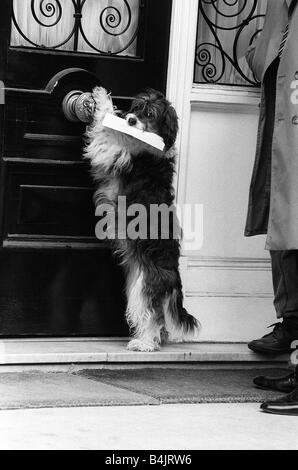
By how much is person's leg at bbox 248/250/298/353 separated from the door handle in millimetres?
1133

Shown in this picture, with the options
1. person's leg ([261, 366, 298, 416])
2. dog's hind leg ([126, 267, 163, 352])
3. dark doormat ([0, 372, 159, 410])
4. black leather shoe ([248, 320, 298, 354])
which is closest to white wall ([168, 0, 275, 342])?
black leather shoe ([248, 320, 298, 354])

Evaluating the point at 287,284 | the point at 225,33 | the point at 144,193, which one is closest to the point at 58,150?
the point at 144,193

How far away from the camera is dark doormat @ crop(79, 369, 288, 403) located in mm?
4680

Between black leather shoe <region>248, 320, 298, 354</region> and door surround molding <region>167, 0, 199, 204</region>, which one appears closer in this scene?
black leather shoe <region>248, 320, 298, 354</region>

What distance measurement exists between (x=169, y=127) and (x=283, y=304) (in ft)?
3.37

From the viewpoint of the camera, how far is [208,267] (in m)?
5.64

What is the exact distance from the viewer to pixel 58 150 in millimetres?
5273

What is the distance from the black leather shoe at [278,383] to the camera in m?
4.80

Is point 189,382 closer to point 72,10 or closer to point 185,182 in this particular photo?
point 185,182

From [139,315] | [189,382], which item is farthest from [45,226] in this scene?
[189,382]

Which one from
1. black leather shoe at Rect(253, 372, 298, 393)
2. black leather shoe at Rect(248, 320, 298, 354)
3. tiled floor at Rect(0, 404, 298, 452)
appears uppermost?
black leather shoe at Rect(248, 320, 298, 354)

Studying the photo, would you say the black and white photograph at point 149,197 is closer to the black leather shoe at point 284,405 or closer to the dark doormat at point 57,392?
the dark doormat at point 57,392

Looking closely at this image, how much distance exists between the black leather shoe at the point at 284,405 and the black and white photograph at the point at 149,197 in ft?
0.48

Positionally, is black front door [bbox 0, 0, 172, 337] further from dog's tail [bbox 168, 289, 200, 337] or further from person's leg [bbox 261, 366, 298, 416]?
person's leg [bbox 261, 366, 298, 416]
